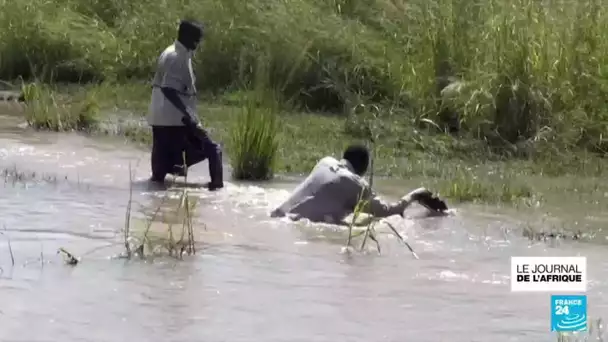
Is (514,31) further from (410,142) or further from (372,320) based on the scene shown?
(372,320)

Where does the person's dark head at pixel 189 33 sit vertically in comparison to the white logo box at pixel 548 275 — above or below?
above

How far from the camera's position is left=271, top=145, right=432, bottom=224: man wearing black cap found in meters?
8.99

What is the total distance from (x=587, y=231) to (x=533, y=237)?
0.64m

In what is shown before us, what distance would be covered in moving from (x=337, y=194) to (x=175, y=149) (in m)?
2.25

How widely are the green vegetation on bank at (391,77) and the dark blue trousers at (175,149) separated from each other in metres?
0.54

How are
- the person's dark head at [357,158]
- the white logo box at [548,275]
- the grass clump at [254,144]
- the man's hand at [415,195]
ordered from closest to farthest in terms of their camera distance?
1. the white logo box at [548,275]
2. the person's dark head at [357,158]
3. the man's hand at [415,195]
4. the grass clump at [254,144]

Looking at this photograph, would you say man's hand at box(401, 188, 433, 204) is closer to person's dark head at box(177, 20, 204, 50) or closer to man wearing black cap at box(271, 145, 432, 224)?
man wearing black cap at box(271, 145, 432, 224)

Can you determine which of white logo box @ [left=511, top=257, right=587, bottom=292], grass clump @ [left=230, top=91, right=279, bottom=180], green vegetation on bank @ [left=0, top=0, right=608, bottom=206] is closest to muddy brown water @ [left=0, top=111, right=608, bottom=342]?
white logo box @ [left=511, top=257, right=587, bottom=292]

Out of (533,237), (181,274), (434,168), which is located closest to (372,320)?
(181,274)

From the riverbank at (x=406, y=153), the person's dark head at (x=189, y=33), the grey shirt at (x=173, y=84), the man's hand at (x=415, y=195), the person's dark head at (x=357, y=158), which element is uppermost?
the person's dark head at (x=189, y=33)

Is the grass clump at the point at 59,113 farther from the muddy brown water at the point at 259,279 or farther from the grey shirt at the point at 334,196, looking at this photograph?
the grey shirt at the point at 334,196

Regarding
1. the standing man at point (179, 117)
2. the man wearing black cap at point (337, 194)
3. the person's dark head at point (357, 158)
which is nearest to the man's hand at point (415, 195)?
the man wearing black cap at point (337, 194)

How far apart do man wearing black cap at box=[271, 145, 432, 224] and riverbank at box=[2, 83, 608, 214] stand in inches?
62.2

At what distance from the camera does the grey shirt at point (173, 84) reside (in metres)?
10.5
